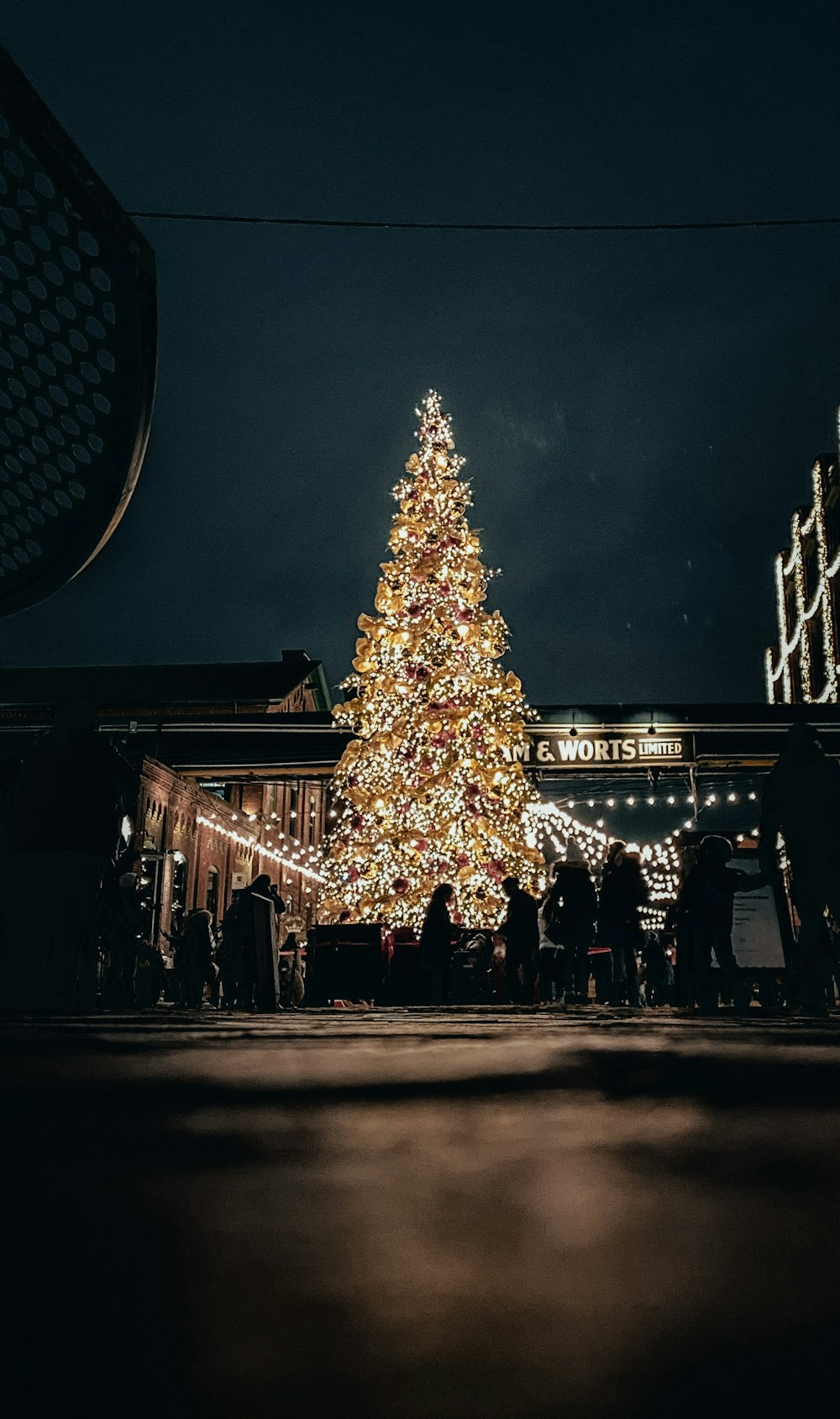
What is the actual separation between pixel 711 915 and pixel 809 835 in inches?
70.2

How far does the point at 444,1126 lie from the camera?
1854 mm

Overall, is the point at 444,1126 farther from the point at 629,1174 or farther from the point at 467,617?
the point at 467,617

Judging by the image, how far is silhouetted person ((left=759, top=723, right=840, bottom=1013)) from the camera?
693 centimetres

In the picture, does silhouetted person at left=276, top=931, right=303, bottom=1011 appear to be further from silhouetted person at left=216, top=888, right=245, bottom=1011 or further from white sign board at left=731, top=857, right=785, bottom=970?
white sign board at left=731, top=857, right=785, bottom=970

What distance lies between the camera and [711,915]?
8484 mm

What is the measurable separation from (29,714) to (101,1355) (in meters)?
33.3

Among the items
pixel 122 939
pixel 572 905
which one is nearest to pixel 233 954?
pixel 122 939

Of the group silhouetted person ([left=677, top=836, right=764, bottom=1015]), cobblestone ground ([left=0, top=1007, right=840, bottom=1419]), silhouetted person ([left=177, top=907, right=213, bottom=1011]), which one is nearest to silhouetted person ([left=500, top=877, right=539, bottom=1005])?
silhouetted person ([left=677, top=836, right=764, bottom=1015])

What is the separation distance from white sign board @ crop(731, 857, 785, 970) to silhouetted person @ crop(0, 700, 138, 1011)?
19.0 ft

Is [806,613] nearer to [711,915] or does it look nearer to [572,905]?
[572,905]

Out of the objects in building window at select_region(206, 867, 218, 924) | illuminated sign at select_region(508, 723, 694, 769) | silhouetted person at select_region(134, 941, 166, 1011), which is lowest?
silhouetted person at select_region(134, 941, 166, 1011)

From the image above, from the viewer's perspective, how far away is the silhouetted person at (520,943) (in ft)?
36.1

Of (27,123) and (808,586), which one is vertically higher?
(808,586)

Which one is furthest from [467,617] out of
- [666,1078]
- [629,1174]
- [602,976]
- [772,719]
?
[629,1174]
